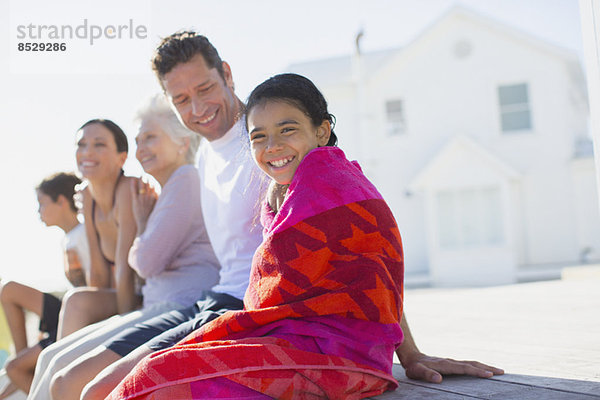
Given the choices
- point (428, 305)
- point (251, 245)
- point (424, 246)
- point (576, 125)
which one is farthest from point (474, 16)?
point (251, 245)

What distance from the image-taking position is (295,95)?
209 cm

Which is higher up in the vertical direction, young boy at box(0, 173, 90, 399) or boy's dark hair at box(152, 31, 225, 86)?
boy's dark hair at box(152, 31, 225, 86)

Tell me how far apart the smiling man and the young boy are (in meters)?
1.69

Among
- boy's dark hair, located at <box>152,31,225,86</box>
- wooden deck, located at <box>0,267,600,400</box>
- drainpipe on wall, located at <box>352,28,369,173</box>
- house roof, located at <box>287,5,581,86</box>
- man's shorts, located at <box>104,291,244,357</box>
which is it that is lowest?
wooden deck, located at <box>0,267,600,400</box>

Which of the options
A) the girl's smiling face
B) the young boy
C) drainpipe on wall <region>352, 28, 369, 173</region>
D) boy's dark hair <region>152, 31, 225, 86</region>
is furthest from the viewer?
drainpipe on wall <region>352, 28, 369, 173</region>

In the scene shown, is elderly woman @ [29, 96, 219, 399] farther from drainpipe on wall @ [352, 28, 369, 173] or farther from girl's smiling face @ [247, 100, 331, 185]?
drainpipe on wall @ [352, 28, 369, 173]

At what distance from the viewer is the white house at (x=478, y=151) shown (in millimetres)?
16047

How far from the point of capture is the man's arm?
2.12 metres

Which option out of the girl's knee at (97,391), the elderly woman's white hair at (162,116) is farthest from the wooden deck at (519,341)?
the elderly woman's white hair at (162,116)

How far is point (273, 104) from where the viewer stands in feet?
6.88

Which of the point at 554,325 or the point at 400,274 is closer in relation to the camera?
the point at 400,274

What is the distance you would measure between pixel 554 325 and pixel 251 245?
6.70 ft

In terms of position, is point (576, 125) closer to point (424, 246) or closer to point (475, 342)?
point (424, 246)

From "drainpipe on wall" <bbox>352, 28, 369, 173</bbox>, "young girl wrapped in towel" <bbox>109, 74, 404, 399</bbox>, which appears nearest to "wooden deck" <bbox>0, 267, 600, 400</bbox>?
"young girl wrapped in towel" <bbox>109, 74, 404, 399</bbox>
